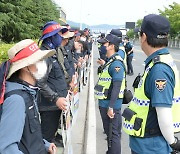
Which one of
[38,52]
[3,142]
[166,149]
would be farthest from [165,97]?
[3,142]

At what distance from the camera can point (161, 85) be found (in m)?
2.35

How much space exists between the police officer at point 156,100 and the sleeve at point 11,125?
0.97m

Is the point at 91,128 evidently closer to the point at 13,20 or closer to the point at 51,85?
the point at 51,85

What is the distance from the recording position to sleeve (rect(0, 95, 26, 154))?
1877 millimetres

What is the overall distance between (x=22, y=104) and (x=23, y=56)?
13.7 inches

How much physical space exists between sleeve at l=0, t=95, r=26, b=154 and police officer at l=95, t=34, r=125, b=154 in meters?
2.38

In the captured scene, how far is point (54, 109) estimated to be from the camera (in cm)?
410

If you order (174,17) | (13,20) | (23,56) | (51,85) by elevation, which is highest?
(23,56)

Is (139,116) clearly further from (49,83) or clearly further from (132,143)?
(49,83)

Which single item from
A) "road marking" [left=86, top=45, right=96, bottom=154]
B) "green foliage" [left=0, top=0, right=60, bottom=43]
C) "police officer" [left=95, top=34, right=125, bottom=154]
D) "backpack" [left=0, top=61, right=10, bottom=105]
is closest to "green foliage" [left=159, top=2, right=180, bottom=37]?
"green foliage" [left=0, top=0, right=60, bottom=43]

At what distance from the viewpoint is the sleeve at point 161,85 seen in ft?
7.66

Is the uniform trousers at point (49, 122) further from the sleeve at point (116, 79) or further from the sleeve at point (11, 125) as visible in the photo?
the sleeve at point (11, 125)

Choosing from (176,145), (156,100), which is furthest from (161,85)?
(176,145)

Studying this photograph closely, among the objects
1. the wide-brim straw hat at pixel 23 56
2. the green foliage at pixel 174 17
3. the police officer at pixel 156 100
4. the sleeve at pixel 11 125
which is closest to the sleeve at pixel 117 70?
the police officer at pixel 156 100
